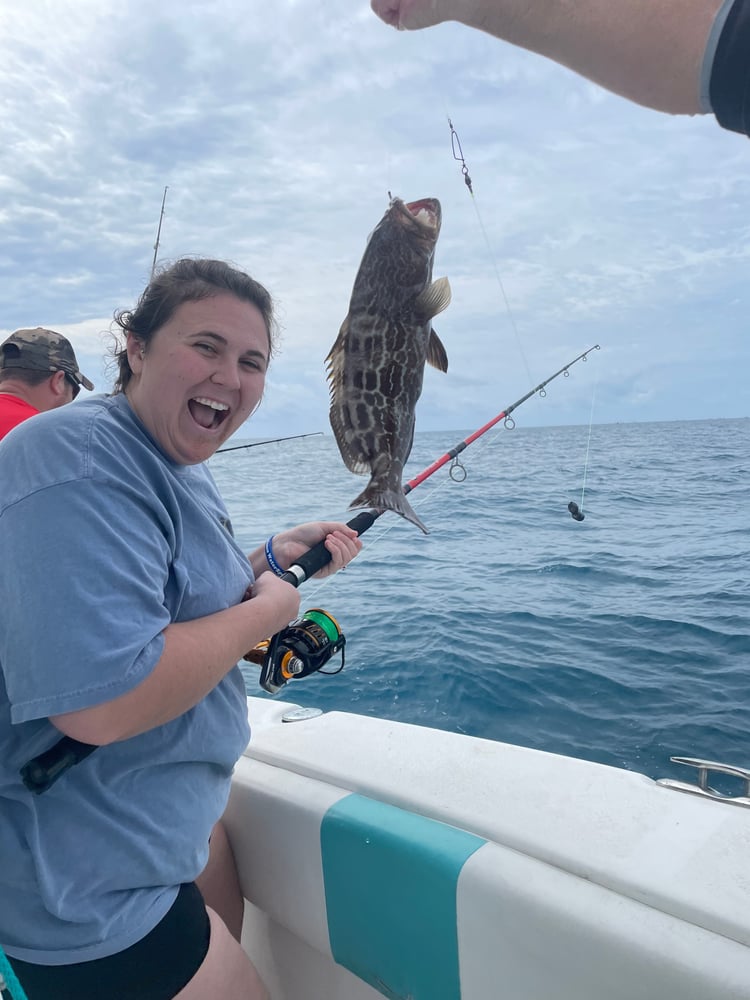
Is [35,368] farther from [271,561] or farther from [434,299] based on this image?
[434,299]

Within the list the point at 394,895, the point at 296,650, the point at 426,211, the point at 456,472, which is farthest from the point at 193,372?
the point at 456,472

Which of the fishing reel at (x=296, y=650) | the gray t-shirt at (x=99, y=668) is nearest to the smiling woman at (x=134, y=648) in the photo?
the gray t-shirt at (x=99, y=668)

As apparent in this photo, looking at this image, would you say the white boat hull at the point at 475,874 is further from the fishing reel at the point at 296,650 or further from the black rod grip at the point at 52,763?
the black rod grip at the point at 52,763

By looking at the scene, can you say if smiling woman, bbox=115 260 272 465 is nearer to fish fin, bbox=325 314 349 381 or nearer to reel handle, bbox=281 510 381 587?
fish fin, bbox=325 314 349 381

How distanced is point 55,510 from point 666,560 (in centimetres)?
887

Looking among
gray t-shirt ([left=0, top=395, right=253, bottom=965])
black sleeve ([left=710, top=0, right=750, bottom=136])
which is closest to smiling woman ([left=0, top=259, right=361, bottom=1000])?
gray t-shirt ([left=0, top=395, right=253, bottom=965])

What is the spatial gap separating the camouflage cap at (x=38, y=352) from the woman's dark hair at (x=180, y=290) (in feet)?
8.57

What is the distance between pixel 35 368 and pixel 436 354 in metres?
3.03

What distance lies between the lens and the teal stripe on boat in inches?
74.5

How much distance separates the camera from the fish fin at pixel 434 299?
1861 mm

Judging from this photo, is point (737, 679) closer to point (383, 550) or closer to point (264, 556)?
point (264, 556)

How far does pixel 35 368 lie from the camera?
4.13 meters

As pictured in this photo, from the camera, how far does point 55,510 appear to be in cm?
134

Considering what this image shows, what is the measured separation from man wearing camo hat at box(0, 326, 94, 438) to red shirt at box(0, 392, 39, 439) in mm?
64
